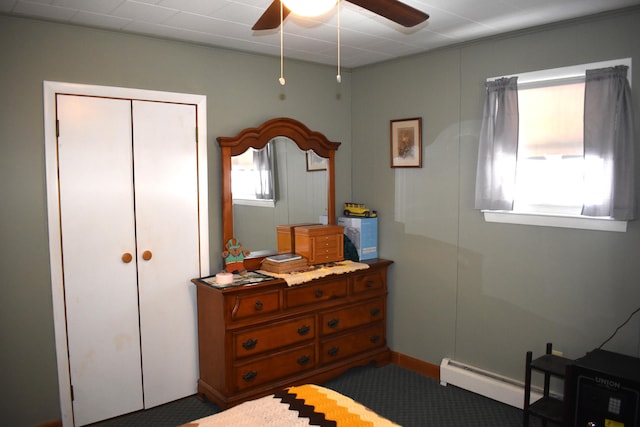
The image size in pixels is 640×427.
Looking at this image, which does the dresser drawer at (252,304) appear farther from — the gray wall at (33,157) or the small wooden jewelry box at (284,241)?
the gray wall at (33,157)

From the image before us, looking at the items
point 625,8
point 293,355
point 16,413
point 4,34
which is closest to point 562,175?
point 625,8

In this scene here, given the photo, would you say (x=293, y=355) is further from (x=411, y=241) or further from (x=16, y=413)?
(x=16, y=413)

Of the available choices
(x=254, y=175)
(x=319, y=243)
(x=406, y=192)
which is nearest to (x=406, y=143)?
(x=406, y=192)

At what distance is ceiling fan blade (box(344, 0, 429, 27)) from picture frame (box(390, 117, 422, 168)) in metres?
2.02

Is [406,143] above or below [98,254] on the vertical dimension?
above

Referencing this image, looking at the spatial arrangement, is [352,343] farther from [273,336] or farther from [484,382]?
[484,382]

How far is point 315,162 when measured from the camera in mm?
4168

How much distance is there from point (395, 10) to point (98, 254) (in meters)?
2.39

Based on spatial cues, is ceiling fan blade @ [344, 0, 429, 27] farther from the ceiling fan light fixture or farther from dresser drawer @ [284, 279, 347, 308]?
dresser drawer @ [284, 279, 347, 308]

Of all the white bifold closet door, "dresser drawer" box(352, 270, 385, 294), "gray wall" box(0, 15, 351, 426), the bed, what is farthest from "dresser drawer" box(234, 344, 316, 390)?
"gray wall" box(0, 15, 351, 426)

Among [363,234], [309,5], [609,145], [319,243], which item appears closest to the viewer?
[309,5]

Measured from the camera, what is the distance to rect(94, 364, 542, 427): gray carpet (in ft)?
10.5

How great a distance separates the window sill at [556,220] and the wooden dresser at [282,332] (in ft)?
3.50

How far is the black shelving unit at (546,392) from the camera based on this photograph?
2.80 meters
